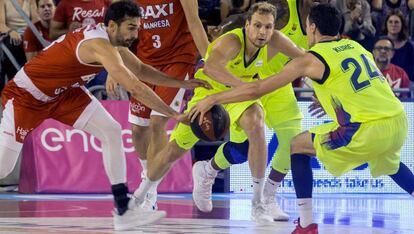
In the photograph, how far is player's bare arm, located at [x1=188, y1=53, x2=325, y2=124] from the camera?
313 inches

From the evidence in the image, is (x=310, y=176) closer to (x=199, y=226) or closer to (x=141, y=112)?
(x=199, y=226)

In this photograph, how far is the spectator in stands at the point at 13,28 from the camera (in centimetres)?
1308

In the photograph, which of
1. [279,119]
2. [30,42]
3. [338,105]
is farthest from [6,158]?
[30,42]

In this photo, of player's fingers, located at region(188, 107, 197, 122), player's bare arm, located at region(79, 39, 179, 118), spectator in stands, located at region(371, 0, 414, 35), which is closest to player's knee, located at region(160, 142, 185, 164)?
player's fingers, located at region(188, 107, 197, 122)

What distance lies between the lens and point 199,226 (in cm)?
883

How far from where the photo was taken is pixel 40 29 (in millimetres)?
13242

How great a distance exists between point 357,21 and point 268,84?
695cm

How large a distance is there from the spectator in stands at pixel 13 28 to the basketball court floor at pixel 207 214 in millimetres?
1656

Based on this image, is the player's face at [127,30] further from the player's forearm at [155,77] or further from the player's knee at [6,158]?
the player's knee at [6,158]

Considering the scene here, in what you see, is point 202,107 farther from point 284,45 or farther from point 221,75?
point 284,45

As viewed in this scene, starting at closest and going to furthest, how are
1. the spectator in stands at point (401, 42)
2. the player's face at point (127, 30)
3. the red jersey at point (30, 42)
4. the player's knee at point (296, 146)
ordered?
1. the player's knee at point (296, 146)
2. the player's face at point (127, 30)
3. the red jersey at point (30, 42)
4. the spectator in stands at point (401, 42)

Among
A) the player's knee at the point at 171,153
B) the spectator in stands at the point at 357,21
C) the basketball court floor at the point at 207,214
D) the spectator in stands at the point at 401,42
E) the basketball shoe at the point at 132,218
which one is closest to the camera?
the basketball shoe at the point at 132,218

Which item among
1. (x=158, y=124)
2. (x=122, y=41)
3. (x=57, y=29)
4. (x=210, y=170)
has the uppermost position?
(x=57, y=29)

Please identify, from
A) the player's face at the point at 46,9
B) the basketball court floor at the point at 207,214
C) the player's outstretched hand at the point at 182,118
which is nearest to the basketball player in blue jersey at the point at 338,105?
the player's outstretched hand at the point at 182,118
